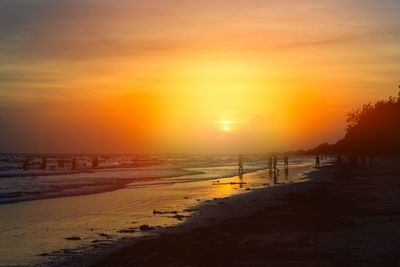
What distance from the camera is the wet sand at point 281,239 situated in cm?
1051

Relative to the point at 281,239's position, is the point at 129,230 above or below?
below

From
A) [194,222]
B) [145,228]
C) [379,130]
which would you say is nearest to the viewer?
[145,228]

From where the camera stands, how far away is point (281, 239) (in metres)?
12.9

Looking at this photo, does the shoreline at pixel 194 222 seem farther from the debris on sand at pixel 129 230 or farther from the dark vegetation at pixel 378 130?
the dark vegetation at pixel 378 130

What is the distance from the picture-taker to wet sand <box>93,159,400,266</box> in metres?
10.5

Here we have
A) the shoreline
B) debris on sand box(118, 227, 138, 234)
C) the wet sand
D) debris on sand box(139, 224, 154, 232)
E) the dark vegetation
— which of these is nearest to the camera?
the wet sand

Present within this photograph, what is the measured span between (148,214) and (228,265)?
10450mm

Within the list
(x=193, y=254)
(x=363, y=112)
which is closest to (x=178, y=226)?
(x=193, y=254)

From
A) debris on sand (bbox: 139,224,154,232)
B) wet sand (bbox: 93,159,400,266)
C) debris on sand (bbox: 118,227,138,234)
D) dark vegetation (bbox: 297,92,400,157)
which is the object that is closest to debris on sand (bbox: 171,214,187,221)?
wet sand (bbox: 93,159,400,266)

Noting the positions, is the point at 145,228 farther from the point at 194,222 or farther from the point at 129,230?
the point at 194,222

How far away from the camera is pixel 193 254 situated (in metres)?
11.5

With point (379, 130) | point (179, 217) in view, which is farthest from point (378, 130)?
point (179, 217)

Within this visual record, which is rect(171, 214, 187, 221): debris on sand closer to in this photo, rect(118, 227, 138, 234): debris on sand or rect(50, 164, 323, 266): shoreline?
rect(50, 164, 323, 266): shoreline

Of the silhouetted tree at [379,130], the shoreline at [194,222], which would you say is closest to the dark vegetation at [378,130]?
the silhouetted tree at [379,130]
